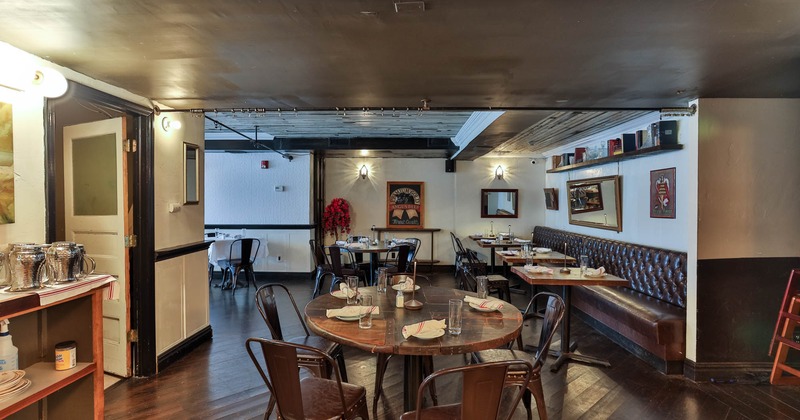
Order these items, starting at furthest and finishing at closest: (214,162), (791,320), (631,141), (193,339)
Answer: (214,162) < (631,141) < (193,339) < (791,320)

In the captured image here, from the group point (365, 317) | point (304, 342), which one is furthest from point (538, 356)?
point (304, 342)

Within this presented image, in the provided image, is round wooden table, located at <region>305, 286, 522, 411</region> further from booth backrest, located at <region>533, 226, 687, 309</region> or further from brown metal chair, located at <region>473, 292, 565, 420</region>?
booth backrest, located at <region>533, 226, 687, 309</region>

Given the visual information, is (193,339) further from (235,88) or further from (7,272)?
(235,88)

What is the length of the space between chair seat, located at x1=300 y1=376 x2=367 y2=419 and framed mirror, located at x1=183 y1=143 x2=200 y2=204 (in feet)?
8.65

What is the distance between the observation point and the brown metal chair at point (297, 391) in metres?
1.65

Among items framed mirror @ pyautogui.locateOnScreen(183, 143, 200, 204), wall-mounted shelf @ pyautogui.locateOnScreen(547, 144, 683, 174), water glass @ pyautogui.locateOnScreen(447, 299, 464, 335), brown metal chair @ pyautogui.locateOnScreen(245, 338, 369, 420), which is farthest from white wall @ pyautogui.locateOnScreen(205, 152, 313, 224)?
water glass @ pyautogui.locateOnScreen(447, 299, 464, 335)

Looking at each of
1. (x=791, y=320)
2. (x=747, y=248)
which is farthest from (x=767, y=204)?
(x=791, y=320)

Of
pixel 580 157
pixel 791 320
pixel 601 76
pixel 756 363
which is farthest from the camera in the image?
pixel 580 157

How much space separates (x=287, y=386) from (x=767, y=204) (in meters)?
4.06

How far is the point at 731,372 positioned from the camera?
3.22m

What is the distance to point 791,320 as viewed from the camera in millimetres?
2955

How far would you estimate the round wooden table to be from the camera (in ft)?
5.86

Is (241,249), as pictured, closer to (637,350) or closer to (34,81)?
(34,81)

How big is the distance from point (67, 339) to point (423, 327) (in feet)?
6.61
